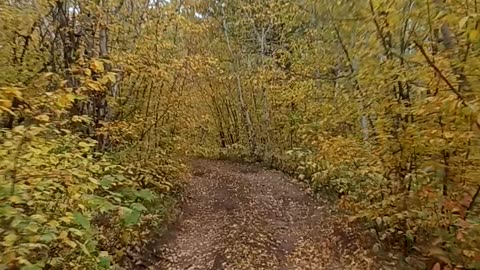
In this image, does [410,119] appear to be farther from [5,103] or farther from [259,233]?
[5,103]

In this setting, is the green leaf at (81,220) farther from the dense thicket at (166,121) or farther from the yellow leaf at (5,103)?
the yellow leaf at (5,103)

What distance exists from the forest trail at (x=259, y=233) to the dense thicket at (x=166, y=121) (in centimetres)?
79

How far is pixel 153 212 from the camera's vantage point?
9.86 m

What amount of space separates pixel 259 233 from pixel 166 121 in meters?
4.30

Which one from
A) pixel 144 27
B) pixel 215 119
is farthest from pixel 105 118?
pixel 215 119

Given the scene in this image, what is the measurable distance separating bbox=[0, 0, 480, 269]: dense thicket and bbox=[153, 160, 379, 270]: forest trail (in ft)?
2.59

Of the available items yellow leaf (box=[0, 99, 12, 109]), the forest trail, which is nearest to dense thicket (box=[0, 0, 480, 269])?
yellow leaf (box=[0, 99, 12, 109])

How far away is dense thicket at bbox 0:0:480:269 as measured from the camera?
4.20 m

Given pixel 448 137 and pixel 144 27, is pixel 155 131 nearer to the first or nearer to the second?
pixel 144 27

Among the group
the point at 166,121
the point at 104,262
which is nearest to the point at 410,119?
the point at 104,262

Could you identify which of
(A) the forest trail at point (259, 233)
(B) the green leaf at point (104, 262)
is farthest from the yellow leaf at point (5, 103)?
(A) the forest trail at point (259, 233)

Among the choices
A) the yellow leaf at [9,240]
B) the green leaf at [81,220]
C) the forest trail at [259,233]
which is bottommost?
the forest trail at [259,233]

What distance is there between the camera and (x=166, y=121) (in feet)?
39.9

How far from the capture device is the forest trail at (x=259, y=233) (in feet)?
26.4
